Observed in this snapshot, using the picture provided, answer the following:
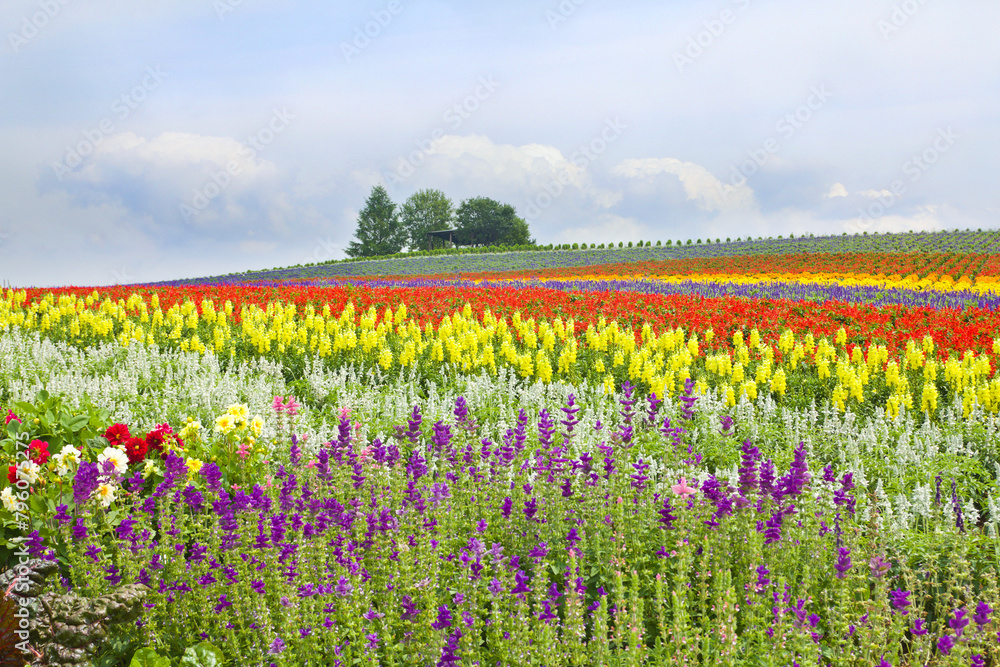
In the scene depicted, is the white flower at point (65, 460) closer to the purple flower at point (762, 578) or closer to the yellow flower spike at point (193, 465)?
the yellow flower spike at point (193, 465)

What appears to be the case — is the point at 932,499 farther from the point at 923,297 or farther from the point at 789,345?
the point at 923,297

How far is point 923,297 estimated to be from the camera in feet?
60.3

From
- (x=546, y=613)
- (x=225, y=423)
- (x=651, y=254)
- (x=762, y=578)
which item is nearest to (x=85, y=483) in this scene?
(x=225, y=423)

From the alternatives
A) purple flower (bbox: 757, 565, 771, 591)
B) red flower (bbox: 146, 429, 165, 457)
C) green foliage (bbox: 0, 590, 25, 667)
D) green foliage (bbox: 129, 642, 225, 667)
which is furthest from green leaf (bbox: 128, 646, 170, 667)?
purple flower (bbox: 757, 565, 771, 591)

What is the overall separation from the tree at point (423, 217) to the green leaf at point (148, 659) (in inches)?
2695

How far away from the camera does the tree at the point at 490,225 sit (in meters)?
69.8

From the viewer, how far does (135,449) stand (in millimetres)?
4754

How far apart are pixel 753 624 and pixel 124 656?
3297 millimetres

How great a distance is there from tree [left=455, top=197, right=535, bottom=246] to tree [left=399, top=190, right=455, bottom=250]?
2.38 metres

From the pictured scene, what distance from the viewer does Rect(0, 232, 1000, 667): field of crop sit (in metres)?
2.96

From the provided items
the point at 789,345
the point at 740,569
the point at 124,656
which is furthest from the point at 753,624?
the point at 789,345

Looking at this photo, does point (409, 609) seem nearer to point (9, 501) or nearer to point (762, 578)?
point (762, 578)

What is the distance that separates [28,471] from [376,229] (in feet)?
214

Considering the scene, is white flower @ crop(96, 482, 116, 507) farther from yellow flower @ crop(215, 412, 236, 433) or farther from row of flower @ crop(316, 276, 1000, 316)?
row of flower @ crop(316, 276, 1000, 316)
